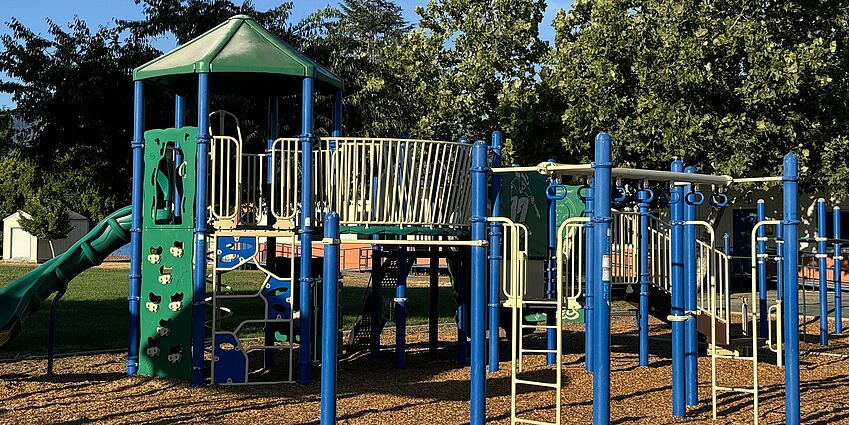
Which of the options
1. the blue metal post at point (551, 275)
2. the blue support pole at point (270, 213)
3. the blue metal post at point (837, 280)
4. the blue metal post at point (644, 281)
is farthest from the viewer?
the blue metal post at point (837, 280)

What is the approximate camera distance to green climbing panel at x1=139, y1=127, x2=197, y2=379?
456 inches

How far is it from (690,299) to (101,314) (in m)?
14.6

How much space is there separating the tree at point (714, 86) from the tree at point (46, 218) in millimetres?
34736

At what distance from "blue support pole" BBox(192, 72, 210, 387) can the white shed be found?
47.4 meters

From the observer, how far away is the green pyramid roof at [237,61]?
1168 centimetres

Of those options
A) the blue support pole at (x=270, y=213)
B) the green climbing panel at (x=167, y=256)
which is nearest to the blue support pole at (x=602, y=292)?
the blue support pole at (x=270, y=213)

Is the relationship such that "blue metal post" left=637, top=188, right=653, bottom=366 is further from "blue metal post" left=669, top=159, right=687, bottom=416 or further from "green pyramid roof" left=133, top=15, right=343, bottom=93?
"green pyramid roof" left=133, top=15, right=343, bottom=93

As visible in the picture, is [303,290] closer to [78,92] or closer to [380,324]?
[380,324]

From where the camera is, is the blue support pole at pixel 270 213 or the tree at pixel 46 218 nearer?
the blue support pole at pixel 270 213

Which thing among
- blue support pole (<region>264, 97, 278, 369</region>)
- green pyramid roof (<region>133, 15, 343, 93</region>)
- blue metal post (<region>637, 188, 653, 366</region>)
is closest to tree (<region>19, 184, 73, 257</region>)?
blue support pole (<region>264, 97, 278, 369</region>)

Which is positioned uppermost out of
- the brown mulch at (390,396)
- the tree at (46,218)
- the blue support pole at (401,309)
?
the tree at (46,218)

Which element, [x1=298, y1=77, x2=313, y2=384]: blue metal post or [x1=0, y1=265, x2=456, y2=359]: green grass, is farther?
[x1=0, y1=265, x2=456, y2=359]: green grass

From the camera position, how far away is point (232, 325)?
63.6 ft

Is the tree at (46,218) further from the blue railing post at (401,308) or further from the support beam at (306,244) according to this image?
the support beam at (306,244)
